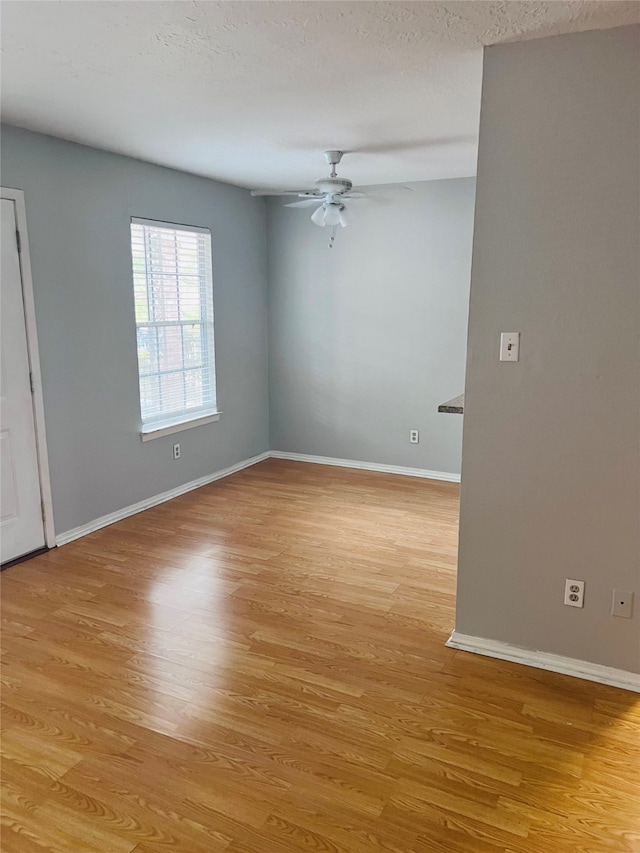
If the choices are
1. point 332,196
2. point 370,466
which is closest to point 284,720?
point 332,196

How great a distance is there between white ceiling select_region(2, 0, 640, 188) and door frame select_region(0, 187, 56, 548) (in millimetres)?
447

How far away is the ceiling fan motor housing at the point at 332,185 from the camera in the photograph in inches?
153

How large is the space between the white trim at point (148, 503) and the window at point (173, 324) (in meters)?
0.49

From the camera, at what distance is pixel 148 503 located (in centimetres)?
456

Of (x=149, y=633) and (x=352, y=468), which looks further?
(x=352, y=468)

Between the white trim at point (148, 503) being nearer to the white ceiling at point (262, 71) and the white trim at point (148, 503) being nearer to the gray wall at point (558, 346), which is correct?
the white ceiling at point (262, 71)

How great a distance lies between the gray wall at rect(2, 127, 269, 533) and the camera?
3598mm

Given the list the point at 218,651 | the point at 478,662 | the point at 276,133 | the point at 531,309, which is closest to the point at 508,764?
the point at 478,662

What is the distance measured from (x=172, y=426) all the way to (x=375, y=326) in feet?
6.36

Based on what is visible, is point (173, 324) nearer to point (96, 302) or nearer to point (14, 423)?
point (96, 302)

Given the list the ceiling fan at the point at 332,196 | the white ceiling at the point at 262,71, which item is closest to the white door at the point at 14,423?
the white ceiling at the point at 262,71

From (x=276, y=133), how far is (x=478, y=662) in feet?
9.53

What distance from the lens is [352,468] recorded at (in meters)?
5.68

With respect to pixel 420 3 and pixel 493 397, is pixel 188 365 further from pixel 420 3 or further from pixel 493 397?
pixel 420 3
